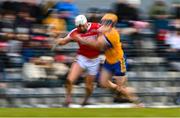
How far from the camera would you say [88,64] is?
1277cm

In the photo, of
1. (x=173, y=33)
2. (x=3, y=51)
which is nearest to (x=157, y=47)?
(x=173, y=33)

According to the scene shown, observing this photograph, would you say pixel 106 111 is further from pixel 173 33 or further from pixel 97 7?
pixel 97 7

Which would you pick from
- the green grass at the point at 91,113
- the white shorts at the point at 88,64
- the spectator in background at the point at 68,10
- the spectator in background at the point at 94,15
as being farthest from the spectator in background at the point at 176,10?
the green grass at the point at 91,113

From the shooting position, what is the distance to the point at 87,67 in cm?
1277

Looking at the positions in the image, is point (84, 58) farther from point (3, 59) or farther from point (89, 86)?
point (3, 59)

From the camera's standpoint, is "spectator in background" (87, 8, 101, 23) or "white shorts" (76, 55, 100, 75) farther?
"spectator in background" (87, 8, 101, 23)

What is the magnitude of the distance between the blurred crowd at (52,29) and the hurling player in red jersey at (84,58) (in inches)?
40.1

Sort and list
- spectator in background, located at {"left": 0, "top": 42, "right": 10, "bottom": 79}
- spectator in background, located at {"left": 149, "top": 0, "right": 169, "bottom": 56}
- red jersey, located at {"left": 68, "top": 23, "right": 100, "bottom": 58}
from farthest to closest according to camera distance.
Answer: spectator in background, located at {"left": 149, "top": 0, "right": 169, "bottom": 56} → spectator in background, located at {"left": 0, "top": 42, "right": 10, "bottom": 79} → red jersey, located at {"left": 68, "top": 23, "right": 100, "bottom": 58}

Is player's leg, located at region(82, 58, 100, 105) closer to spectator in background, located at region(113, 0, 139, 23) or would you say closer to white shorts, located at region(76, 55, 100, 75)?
white shorts, located at region(76, 55, 100, 75)

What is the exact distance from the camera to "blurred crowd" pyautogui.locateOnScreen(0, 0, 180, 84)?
1359 centimetres

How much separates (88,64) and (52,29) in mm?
1849

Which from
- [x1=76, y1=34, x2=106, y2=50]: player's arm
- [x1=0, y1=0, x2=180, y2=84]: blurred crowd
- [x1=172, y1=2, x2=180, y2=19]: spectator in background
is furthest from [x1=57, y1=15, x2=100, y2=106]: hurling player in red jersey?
[x1=172, y1=2, x2=180, y2=19]: spectator in background

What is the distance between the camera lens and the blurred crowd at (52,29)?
13.6 meters

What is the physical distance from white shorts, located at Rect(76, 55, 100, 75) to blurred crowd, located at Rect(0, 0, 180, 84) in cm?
100
